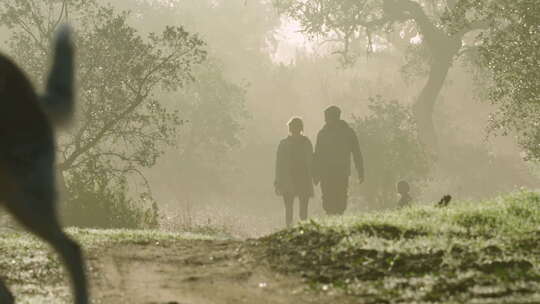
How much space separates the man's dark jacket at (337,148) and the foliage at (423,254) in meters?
3.22

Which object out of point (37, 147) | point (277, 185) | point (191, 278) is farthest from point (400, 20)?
point (37, 147)

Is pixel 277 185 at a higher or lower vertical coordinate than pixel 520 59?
lower

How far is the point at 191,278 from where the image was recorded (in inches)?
356

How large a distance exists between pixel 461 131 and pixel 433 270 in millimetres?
51458

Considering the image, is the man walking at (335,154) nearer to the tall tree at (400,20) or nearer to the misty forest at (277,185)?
the misty forest at (277,185)

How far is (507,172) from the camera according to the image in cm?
5028

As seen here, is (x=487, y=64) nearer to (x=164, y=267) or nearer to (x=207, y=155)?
(x=164, y=267)

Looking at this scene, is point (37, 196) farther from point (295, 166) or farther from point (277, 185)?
point (277, 185)

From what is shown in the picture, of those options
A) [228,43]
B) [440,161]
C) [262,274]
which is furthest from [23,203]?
[228,43]

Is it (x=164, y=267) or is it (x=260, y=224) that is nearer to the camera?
(x=164, y=267)

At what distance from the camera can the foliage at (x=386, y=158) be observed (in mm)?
31781

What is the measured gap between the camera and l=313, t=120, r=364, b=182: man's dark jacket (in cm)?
1598

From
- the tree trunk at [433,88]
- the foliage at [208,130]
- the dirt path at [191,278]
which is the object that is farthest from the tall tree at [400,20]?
the dirt path at [191,278]

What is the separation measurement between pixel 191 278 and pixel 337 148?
7504mm
